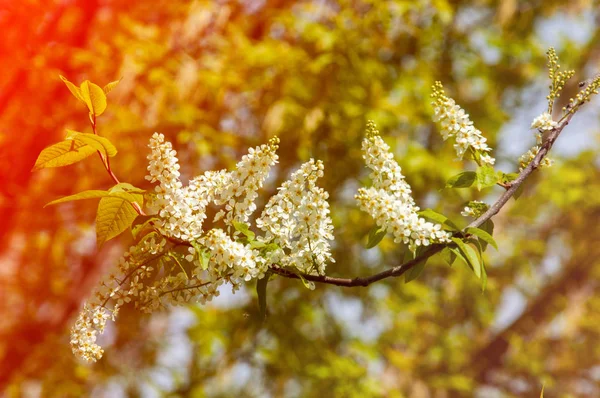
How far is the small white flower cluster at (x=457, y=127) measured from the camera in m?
0.91

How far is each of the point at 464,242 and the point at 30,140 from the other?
2.14m

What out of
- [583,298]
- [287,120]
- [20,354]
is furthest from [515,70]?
[20,354]

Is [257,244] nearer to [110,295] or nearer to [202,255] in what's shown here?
[202,255]

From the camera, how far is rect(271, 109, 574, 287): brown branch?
0.81 meters

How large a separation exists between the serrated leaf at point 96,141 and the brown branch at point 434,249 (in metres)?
0.27

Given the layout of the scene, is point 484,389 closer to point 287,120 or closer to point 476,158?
point 287,120

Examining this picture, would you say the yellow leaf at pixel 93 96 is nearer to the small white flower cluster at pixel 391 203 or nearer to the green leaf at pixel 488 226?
the small white flower cluster at pixel 391 203

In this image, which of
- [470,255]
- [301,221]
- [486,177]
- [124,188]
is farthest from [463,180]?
[124,188]

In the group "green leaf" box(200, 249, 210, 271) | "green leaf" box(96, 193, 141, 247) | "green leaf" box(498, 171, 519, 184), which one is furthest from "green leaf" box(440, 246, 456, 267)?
"green leaf" box(96, 193, 141, 247)

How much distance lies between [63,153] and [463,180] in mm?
573

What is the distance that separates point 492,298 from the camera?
4.76 m

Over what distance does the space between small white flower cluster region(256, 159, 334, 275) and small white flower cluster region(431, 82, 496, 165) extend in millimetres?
211

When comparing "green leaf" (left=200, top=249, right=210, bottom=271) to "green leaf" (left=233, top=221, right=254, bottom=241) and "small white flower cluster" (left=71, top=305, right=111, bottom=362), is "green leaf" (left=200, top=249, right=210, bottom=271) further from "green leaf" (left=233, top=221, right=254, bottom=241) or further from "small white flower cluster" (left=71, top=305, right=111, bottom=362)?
"small white flower cluster" (left=71, top=305, right=111, bottom=362)

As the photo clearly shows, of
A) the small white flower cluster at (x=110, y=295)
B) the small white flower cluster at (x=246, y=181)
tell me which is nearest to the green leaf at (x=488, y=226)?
the small white flower cluster at (x=246, y=181)
